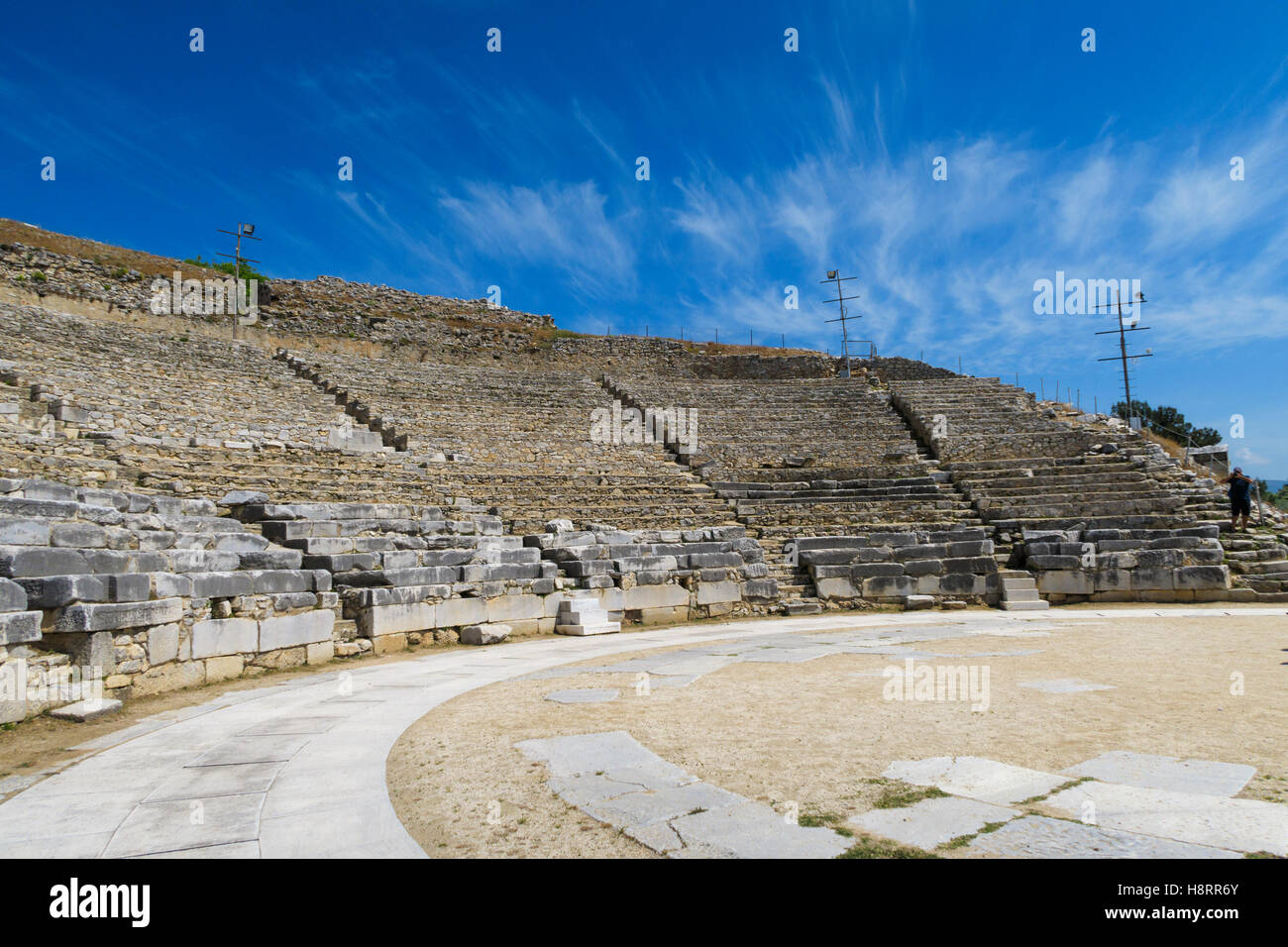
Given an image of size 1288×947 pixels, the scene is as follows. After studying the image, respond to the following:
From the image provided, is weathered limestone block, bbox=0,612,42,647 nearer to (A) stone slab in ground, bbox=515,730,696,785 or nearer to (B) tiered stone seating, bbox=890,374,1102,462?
(A) stone slab in ground, bbox=515,730,696,785

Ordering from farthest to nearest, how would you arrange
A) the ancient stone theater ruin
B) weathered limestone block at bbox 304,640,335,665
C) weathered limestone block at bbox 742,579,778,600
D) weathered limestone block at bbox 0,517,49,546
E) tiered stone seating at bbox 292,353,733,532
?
tiered stone seating at bbox 292,353,733,532 < weathered limestone block at bbox 742,579,778,600 < weathered limestone block at bbox 304,640,335,665 < the ancient stone theater ruin < weathered limestone block at bbox 0,517,49,546

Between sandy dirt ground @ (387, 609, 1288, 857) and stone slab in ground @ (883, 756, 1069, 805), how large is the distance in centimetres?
11

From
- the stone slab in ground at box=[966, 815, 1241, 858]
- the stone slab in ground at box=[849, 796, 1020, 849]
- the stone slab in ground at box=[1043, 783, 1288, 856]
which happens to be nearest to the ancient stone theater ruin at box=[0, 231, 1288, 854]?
the stone slab in ground at box=[849, 796, 1020, 849]

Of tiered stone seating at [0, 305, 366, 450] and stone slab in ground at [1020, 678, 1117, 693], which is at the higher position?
tiered stone seating at [0, 305, 366, 450]

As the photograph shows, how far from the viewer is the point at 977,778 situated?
11.7 ft

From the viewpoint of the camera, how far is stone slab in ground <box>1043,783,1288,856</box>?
269 centimetres

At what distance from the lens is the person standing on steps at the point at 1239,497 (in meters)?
14.2

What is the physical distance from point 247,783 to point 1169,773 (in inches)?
175

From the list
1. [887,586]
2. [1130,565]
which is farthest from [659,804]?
[1130,565]

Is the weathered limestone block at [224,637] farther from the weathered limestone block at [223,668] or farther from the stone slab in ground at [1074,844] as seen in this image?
the stone slab in ground at [1074,844]

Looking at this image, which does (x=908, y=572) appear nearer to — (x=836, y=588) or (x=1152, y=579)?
(x=836, y=588)

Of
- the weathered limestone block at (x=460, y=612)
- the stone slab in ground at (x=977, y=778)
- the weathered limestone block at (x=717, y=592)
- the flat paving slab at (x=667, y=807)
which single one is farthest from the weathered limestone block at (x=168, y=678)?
the weathered limestone block at (x=717, y=592)

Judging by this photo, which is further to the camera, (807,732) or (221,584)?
(221,584)
